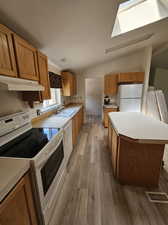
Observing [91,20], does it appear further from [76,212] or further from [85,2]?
[76,212]

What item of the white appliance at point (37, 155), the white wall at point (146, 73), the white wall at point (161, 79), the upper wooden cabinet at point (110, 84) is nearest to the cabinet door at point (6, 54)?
the white appliance at point (37, 155)

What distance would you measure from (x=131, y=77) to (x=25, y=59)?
3729 mm

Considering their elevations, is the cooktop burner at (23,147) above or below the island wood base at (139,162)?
above

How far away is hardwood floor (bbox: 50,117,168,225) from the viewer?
126cm

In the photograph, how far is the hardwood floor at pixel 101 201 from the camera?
1259 millimetres

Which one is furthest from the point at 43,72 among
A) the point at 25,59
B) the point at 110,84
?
the point at 110,84

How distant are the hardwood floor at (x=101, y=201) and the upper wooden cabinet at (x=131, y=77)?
300 cm

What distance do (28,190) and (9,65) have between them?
121 cm

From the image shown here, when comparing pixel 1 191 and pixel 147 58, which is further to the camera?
pixel 147 58

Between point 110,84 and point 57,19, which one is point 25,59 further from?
point 110,84

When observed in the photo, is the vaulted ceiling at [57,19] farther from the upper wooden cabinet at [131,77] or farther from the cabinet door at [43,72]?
the upper wooden cabinet at [131,77]

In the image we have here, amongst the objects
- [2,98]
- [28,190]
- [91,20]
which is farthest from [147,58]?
[28,190]

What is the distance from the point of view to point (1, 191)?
631 millimetres

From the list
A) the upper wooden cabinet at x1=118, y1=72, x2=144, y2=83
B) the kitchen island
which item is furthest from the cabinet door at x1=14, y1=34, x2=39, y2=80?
the upper wooden cabinet at x1=118, y1=72, x2=144, y2=83
